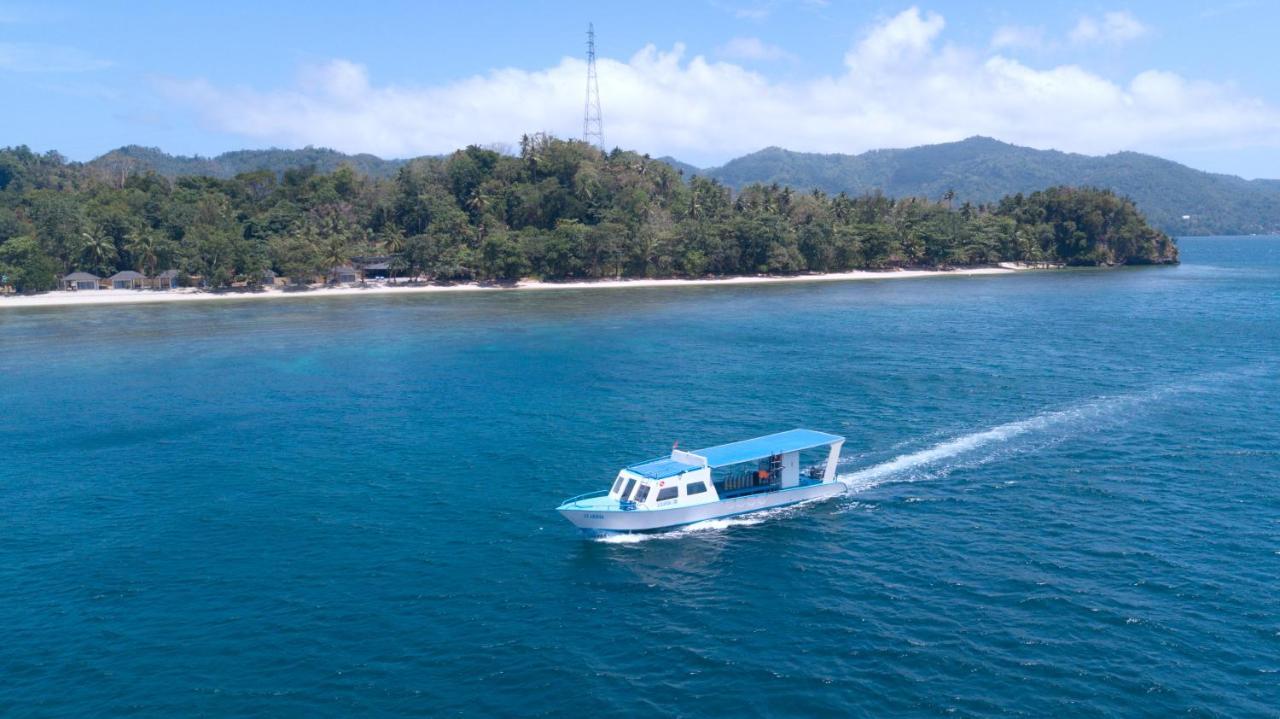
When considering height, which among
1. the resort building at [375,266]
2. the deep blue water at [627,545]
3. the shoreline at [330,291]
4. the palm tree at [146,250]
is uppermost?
the palm tree at [146,250]

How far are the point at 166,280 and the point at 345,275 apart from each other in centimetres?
3321

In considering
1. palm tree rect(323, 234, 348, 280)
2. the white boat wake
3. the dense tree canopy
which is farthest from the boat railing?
palm tree rect(323, 234, 348, 280)

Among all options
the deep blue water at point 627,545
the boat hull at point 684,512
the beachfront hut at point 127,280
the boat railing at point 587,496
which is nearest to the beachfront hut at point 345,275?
the beachfront hut at point 127,280

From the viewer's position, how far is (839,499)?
4712 cm

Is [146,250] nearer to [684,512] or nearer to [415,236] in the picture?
[415,236]

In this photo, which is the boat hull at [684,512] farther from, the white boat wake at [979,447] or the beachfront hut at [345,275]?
the beachfront hut at [345,275]

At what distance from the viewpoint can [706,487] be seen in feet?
144

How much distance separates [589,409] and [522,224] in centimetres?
13597

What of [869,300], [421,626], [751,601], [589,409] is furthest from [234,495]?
[869,300]

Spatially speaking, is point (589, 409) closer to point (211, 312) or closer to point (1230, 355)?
point (1230, 355)

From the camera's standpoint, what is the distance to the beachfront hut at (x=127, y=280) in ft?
541

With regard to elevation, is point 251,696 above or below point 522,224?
below

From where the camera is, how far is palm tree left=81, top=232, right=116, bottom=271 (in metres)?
165

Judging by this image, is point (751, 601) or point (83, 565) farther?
point (83, 565)
